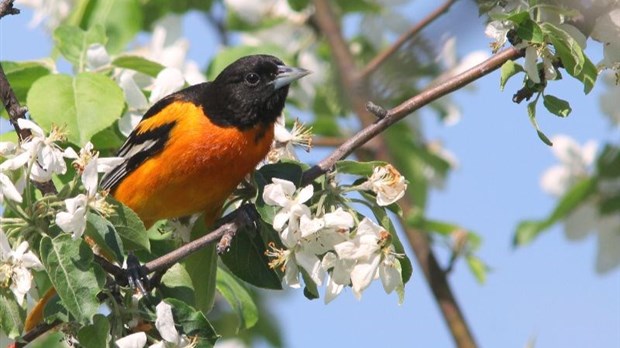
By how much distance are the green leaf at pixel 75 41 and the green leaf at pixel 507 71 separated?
1.68 meters

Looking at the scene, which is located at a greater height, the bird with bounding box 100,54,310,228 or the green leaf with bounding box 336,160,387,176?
the green leaf with bounding box 336,160,387,176

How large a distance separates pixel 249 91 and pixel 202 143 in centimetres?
30

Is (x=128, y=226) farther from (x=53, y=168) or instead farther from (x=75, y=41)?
(x=75, y=41)

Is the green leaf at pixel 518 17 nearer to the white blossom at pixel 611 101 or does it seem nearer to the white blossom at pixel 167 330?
the white blossom at pixel 167 330

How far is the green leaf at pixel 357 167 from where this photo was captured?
10.4 feet

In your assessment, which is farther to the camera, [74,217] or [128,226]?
[128,226]

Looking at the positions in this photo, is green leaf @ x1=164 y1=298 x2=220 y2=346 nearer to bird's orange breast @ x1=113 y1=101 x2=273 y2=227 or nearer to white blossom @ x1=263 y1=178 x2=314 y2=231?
white blossom @ x1=263 y1=178 x2=314 y2=231

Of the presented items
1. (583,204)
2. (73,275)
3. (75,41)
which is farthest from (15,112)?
(583,204)

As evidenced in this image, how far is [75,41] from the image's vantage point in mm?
4223

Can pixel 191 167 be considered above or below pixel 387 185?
below

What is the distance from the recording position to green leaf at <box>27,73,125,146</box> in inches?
145

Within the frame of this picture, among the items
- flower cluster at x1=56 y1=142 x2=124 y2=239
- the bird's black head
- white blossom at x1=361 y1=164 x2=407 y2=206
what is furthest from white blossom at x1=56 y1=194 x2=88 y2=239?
the bird's black head

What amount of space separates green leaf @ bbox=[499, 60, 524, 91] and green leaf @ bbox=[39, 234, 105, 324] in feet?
3.43

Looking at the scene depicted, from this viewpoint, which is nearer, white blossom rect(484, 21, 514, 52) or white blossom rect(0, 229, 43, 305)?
white blossom rect(0, 229, 43, 305)
